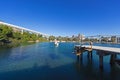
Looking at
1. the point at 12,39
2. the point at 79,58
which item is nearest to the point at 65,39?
the point at 12,39

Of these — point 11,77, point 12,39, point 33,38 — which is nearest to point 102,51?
point 11,77

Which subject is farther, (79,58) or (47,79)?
(79,58)

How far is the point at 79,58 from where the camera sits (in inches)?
977

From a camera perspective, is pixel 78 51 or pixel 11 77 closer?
pixel 11 77

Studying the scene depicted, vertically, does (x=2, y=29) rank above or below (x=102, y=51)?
above

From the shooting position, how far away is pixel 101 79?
1349 centimetres

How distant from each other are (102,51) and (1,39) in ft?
186

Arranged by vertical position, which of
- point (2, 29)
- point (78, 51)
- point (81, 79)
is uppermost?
point (2, 29)

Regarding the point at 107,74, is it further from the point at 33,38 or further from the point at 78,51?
the point at 33,38

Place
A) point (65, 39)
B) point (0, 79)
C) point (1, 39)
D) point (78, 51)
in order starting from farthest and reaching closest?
point (65, 39), point (1, 39), point (78, 51), point (0, 79)

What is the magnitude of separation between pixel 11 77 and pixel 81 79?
7.68 m

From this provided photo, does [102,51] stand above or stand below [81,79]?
above

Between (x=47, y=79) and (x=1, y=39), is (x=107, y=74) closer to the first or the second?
(x=47, y=79)

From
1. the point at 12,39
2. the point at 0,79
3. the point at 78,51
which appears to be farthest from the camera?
the point at 12,39
